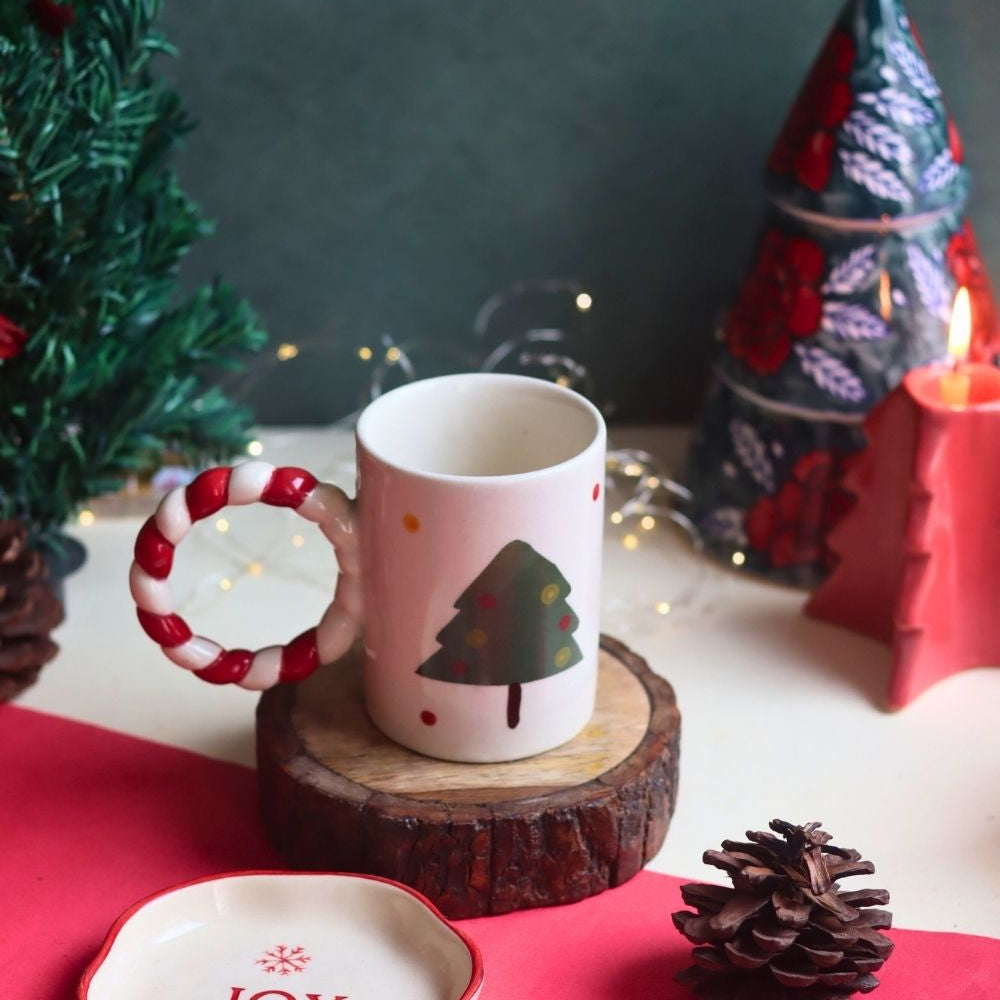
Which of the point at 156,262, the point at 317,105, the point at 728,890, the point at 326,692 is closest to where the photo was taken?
the point at 728,890

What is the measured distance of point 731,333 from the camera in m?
0.90

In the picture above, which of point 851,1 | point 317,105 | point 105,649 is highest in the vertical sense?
point 851,1

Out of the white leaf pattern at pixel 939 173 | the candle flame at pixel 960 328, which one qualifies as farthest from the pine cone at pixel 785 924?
the white leaf pattern at pixel 939 173

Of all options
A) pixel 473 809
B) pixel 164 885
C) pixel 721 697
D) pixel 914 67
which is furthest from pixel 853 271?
pixel 164 885

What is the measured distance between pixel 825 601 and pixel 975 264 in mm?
225

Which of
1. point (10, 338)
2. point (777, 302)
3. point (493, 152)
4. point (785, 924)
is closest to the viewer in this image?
point (785, 924)

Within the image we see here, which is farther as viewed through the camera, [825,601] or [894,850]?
[825,601]

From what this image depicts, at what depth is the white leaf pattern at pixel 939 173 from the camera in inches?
32.8

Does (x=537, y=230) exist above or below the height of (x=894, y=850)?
above

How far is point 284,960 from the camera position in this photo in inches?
23.9

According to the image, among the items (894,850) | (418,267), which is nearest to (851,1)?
(418,267)

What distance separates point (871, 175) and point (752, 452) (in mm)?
178

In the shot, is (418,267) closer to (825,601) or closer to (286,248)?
(286,248)

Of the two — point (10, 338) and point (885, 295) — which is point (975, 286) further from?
point (10, 338)
